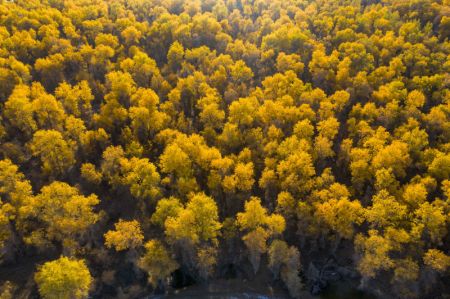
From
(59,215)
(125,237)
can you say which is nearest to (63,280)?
(125,237)

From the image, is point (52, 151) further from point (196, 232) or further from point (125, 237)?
→ point (196, 232)

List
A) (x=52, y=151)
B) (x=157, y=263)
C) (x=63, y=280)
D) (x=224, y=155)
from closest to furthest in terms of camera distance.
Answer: (x=63, y=280), (x=157, y=263), (x=52, y=151), (x=224, y=155)

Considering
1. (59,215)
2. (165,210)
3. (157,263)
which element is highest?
(165,210)

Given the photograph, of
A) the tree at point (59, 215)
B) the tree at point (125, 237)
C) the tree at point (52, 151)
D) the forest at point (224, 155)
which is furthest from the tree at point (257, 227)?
the tree at point (52, 151)

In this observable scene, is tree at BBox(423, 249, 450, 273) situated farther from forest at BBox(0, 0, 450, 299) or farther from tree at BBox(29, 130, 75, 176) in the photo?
tree at BBox(29, 130, 75, 176)

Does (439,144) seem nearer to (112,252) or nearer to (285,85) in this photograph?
(285,85)

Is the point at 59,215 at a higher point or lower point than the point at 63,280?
higher

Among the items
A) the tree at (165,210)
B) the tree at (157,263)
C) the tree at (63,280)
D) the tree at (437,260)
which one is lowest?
the tree at (157,263)

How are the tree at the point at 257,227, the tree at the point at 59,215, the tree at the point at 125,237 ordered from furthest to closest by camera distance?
the tree at the point at 257,227 < the tree at the point at 59,215 < the tree at the point at 125,237

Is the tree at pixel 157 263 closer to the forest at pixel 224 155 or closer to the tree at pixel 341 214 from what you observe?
the forest at pixel 224 155
